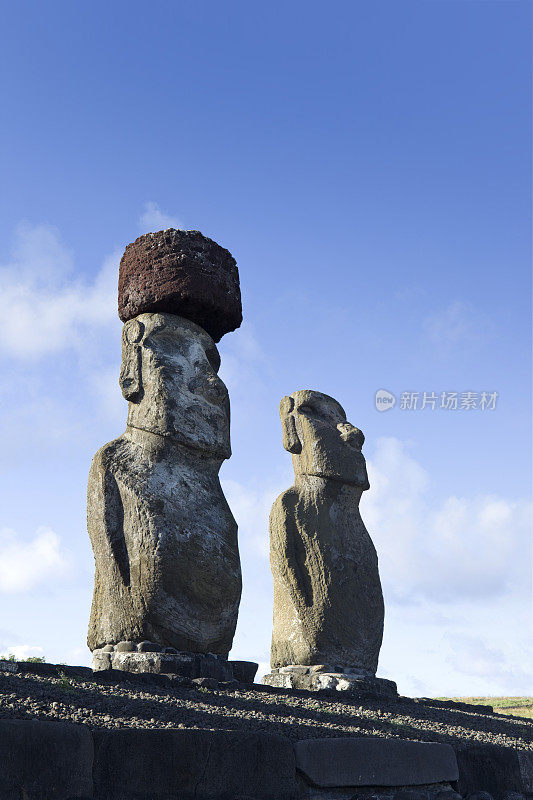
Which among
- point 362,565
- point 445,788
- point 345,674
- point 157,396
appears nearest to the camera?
point 445,788

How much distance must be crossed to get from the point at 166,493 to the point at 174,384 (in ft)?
3.52

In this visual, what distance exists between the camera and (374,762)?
5.25m

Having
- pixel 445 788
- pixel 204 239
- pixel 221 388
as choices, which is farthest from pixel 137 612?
pixel 204 239

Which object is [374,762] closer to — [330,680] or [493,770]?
[493,770]

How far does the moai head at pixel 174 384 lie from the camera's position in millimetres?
7809

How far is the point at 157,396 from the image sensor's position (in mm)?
7852

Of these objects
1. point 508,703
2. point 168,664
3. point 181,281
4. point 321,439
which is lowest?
point 168,664

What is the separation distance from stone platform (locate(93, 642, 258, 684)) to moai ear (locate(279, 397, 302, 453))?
325 centimetres

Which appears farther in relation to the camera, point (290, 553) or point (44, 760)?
point (290, 553)

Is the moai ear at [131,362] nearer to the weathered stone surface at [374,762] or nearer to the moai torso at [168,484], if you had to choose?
the moai torso at [168,484]

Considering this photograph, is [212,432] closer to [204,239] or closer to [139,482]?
[139,482]

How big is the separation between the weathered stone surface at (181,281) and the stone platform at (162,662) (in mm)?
3372

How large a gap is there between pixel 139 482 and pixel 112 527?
45 centimetres

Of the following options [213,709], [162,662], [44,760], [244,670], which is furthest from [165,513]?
[44,760]
